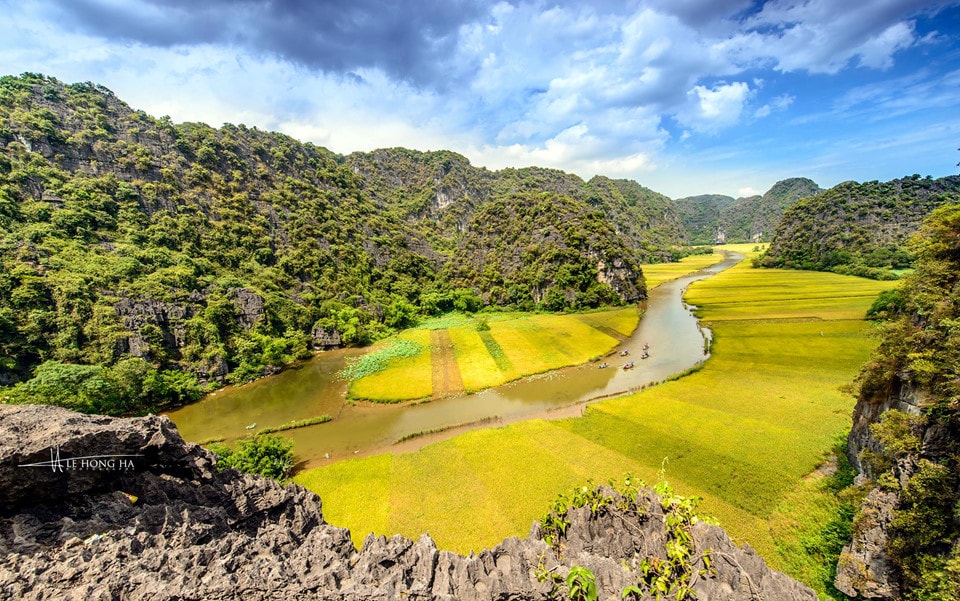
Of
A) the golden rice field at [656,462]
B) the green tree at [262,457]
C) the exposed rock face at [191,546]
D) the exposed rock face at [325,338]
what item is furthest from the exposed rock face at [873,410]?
the exposed rock face at [325,338]

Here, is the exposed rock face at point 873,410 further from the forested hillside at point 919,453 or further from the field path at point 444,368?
the field path at point 444,368

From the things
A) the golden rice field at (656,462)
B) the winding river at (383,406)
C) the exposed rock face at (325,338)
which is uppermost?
the exposed rock face at (325,338)

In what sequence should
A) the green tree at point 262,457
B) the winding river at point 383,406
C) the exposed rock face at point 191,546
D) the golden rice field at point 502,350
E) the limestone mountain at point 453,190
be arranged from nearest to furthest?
the exposed rock face at point 191,546 < the green tree at point 262,457 < the winding river at point 383,406 < the golden rice field at point 502,350 < the limestone mountain at point 453,190

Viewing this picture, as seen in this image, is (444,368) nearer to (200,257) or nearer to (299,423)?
(299,423)

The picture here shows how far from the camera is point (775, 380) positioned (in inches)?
1245

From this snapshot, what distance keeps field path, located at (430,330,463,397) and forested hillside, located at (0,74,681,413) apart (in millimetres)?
11231

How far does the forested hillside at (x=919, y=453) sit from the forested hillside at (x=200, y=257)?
4763cm

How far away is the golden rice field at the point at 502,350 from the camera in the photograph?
37406 mm

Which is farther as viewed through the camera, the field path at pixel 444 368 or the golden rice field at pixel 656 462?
the field path at pixel 444 368

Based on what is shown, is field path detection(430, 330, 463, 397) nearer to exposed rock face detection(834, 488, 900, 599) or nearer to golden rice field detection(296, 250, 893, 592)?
golden rice field detection(296, 250, 893, 592)

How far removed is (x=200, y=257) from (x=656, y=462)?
210 feet

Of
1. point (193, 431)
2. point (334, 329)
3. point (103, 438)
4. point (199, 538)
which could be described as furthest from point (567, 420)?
point (334, 329)

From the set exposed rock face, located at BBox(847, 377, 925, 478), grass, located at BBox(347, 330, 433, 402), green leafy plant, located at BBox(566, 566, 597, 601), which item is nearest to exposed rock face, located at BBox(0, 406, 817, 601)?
green leafy plant, located at BBox(566, 566, 597, 601)

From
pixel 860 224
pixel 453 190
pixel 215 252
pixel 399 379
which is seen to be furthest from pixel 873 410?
pixel 453 190
